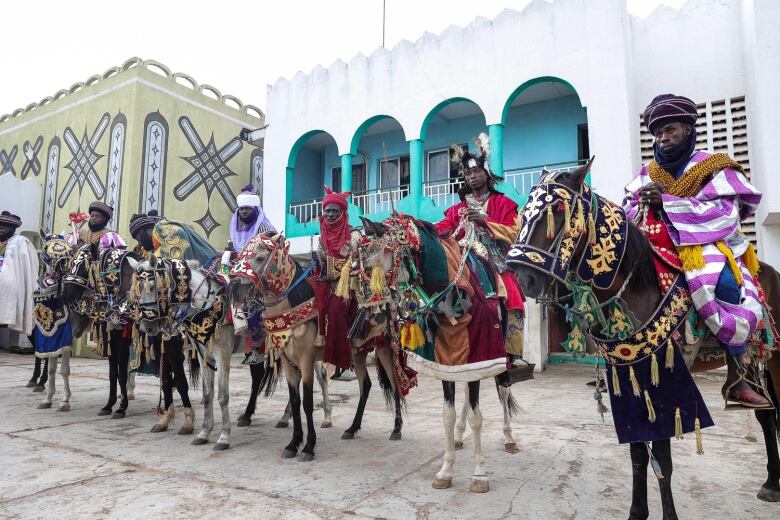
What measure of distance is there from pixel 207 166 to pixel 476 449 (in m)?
13.4

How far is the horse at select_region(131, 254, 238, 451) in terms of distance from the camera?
505 cm

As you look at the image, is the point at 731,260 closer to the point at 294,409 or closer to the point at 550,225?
the point at 550,225

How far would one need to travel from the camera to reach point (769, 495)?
133 inches

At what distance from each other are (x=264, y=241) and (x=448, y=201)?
765 cm

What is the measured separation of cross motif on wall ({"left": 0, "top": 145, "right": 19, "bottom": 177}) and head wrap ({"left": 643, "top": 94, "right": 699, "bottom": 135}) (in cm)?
1925

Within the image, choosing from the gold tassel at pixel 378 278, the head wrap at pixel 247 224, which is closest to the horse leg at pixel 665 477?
the gold tassel at pixel 378 278

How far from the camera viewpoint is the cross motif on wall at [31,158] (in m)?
15.7

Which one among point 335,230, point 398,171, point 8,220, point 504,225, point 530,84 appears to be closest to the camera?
point 504,225

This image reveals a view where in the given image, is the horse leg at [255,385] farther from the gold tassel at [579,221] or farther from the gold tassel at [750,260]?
the gold tassel at [750,260]

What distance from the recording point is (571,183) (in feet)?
8.63

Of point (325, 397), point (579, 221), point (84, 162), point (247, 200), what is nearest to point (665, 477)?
point (579, 221)

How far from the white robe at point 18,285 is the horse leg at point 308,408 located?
17.2 feet

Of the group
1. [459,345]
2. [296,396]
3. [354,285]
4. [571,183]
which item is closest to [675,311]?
[571,183]

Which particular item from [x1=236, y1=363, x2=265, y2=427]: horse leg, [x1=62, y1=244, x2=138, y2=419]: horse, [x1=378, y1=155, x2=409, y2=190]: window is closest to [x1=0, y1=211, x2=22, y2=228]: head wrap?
[x1=62, y1=244, x2=138, y2=419]: horse
